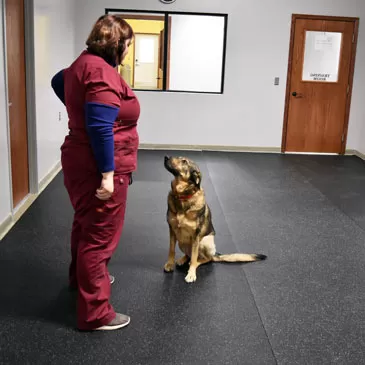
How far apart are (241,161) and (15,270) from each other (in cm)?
429

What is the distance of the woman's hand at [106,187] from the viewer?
206 centimetres

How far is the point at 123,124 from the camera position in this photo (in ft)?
7.14

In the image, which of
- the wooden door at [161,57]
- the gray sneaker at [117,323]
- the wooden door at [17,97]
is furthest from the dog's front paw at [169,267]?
the wooden door at [161,57]

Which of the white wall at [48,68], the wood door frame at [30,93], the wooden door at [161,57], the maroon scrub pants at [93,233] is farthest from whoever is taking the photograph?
the wooden door at [161,57]

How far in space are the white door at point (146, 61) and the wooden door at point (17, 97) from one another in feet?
10.6

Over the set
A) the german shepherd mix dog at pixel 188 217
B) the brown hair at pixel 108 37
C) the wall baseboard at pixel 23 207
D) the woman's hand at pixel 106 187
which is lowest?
the wall baseboard at pixel 23 207

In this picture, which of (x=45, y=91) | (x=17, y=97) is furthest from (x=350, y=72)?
(x=17, y=97)

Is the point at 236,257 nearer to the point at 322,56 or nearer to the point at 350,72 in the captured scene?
the point at 322,56

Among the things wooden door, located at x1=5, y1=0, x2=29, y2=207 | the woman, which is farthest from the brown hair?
wooden door, located at x1=5, y1=0, x2=29, y2=207

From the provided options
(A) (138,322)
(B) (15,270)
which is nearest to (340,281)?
(A) (138,322)

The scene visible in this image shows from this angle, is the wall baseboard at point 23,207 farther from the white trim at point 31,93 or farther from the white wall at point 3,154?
the white trim at point 31,93

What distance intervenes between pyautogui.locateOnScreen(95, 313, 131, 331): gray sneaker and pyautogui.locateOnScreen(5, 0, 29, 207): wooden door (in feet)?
6.63

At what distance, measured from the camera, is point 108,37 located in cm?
206

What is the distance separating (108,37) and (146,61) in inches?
237
